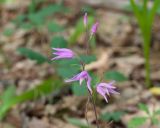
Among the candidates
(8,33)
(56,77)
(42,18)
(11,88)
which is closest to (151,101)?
(56,77)

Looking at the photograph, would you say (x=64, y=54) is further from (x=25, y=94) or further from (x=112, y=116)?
(x=25, y=94)

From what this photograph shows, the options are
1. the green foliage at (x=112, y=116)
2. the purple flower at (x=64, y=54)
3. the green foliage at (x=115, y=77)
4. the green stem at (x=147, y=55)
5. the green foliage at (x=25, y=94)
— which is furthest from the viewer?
the green stem at (x=147, y=55)

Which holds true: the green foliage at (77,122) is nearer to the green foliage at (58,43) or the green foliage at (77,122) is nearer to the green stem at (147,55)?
the green foliage at (58,43)

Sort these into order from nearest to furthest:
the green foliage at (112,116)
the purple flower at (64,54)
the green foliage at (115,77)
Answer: the purple flower at (64,54) → the green foliage at (112,116) → the green foliage at (115,77)

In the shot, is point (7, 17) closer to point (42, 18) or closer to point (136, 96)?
point (42, 18)

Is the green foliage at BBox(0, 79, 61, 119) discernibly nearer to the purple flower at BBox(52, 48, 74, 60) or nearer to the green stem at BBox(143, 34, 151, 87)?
the green stem at BBox(143, 34, 151, 87)

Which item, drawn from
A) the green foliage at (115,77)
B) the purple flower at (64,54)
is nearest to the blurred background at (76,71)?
the green foliage at (115,77)

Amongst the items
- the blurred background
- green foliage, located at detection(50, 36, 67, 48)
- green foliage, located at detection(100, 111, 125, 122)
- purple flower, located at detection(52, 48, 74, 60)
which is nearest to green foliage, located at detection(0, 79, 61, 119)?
the blurred background
